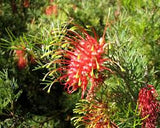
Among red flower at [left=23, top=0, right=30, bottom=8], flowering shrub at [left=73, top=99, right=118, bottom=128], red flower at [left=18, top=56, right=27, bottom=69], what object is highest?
red flower at [left=23, top=0, right=30, bottom=8]

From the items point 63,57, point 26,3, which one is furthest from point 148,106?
point 26,3

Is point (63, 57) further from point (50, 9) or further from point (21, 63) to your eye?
point (50, 9)

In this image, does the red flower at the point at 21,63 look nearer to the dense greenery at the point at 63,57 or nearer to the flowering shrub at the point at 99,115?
the dense greenery at the point at 63,57

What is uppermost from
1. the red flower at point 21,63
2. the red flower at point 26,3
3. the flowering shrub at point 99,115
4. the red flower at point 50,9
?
the red flower at point 26,3

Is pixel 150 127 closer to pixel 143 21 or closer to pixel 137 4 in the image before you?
pixel 143 21

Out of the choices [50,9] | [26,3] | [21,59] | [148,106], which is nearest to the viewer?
[148,106]

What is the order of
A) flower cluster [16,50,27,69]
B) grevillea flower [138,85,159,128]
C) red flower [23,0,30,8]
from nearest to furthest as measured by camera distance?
grevillea flower [138,85,159,128]
flower cluster [16,50,27,69]
red flower [23,0,30,8]

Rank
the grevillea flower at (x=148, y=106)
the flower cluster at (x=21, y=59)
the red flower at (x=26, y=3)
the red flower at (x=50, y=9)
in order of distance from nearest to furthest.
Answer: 1. the grevillea flower at (x=148, y=106)
2. the flower cluster at (x=21, y=59)
3. the red flower at (x=50, y=9)
4. the red flower at (x=26, y=3)

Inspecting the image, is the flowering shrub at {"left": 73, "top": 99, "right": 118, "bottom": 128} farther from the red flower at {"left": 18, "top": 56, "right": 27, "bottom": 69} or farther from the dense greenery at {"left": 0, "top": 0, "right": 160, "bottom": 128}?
the red flower at {"left": 18, "top": 56, "right": 27, "bottom": 69}

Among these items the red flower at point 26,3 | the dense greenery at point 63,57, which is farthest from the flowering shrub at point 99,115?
the red flower at point 26,3

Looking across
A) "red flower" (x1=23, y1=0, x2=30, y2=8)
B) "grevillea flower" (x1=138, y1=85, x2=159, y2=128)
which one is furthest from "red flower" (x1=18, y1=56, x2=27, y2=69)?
"grevillea flower" (x1=138, y1=85, x2=159, y2=128)

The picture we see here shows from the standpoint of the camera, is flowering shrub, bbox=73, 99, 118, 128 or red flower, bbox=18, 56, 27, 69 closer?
flowering shrub, bbox=73, 99, 118, 128

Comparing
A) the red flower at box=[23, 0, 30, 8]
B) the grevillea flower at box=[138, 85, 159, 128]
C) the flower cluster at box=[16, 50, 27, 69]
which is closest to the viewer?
the grevillea flower at box=[138, 85, 159, 128]

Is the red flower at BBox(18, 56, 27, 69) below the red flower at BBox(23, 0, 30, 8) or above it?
below
